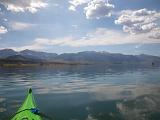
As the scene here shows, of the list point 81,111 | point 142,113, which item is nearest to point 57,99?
point 81,111

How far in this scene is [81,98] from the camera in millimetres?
32562

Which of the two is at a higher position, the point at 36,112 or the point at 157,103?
the point at 36,112

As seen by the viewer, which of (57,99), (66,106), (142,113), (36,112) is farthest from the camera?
(57,99)

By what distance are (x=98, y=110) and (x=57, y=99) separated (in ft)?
26.8

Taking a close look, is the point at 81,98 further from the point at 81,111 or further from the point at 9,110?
the point at 9,110

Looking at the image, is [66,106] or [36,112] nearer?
[36,112]

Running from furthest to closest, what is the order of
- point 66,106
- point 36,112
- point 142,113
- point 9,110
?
point 66,106 → point 9,110 → point 142,113 → point 36,112

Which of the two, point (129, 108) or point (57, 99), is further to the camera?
point (57, 99)

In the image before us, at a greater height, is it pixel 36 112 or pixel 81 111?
pixel 36 112

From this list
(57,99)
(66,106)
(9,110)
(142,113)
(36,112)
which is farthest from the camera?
(57,99)

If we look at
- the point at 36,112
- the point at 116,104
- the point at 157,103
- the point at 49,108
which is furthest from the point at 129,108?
the point at 36,112

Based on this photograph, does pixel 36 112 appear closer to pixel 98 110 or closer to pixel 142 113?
pixel 98 110

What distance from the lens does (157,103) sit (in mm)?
28344

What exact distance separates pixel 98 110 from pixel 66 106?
13.8ft
